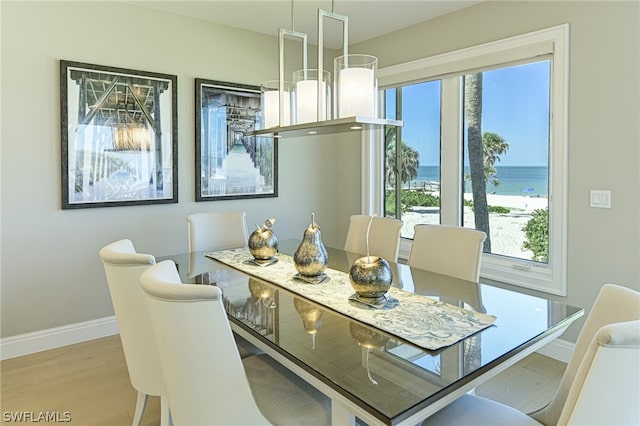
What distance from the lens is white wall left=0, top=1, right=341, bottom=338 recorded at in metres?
2.95

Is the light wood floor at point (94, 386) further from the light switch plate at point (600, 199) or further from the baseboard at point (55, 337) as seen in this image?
the light switch plate at point (600, 199)

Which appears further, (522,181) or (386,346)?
(522,181)

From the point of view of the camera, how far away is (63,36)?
3082mm

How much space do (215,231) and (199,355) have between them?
203 centimetres

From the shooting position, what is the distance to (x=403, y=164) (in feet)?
13.6

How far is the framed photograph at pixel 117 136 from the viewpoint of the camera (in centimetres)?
314

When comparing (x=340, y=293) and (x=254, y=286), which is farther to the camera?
(x=254, y=286)

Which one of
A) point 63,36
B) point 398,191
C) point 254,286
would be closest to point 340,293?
point 254,286

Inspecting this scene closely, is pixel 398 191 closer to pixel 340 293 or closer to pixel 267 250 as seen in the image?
pixel 267 250

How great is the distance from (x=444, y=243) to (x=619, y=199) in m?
1.12

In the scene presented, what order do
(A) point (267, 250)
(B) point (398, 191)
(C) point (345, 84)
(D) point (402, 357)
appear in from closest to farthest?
(D) point (402, 357) → (C) point (345, 84) → (A) point (267, 250) → (B) point (398, 191)

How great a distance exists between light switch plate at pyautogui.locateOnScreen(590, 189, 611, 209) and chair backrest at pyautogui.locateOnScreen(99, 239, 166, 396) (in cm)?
260

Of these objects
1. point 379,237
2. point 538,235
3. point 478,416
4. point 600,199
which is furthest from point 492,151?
point 478,416

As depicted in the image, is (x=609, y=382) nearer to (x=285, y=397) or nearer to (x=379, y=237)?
(x=285, y=397)
